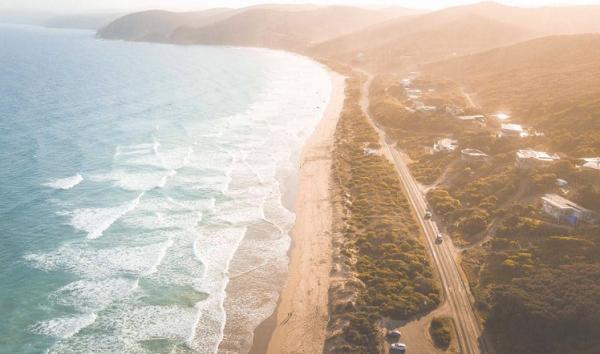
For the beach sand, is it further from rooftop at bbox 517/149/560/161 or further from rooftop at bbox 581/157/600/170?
rooftop at bbox 581/157/600/170

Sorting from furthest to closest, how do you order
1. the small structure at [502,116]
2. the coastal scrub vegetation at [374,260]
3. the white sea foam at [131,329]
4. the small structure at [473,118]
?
the small structure at [502,116] → the small structure at [473,118] → the coastal scrub vegetation at [374,260] → the white sea foam at [131,329]

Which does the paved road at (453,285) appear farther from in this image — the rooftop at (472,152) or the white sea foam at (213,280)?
the white sea foam at (213,280)

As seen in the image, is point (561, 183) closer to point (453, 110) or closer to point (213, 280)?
point (453, 110)

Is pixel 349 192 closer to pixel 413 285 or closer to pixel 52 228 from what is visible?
pixel 413 285

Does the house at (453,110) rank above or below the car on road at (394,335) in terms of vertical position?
above

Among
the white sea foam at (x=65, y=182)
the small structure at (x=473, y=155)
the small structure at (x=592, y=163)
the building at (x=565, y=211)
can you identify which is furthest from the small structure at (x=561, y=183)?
the white sea foam at (x=65, y=182)

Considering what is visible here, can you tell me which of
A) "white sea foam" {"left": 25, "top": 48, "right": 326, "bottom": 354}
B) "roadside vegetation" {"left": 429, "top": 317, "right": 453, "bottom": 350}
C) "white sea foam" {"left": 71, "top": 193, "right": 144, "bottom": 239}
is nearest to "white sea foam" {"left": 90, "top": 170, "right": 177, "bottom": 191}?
"white sea foam" {"left": 25, "top": 48, "right": 326, "bottom": 354}

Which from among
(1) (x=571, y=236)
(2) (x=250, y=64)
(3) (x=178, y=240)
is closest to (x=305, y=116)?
(3) (x=178, y=240)
